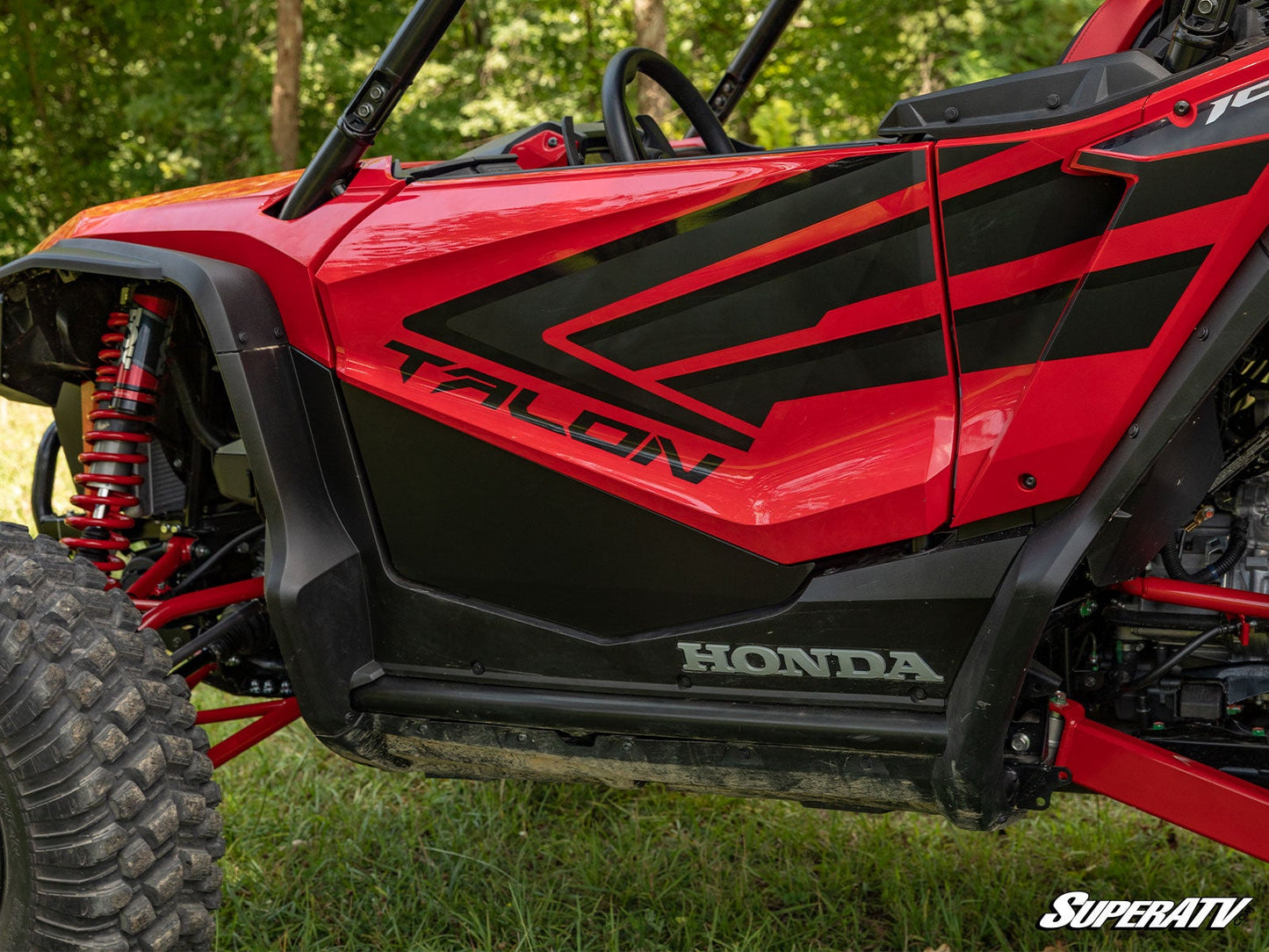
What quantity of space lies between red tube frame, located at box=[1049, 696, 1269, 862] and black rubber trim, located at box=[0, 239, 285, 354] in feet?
4.79

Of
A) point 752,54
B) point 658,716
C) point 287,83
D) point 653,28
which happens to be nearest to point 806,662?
point 658,716

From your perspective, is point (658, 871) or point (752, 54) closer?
point (658, 871)

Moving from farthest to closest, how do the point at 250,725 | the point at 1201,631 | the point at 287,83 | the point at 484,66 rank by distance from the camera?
the point at 484,66 < the point at 287,83 < the point at 250,725 < the point at 1201,631

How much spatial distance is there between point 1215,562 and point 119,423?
6.55 feet

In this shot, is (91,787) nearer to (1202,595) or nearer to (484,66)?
(1202,595)

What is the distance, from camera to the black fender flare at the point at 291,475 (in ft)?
6.74

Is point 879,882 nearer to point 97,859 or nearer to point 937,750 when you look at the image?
point 937,750

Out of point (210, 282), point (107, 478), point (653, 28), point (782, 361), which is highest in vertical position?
point (653, 28)

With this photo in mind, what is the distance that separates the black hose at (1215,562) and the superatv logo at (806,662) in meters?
0.45

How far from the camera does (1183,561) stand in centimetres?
199

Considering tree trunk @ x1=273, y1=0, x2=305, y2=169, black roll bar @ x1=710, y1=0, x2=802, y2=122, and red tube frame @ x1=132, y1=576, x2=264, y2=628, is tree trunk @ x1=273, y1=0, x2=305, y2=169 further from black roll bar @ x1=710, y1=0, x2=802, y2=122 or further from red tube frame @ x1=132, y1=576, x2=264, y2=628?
red tube frame @ x1=132, y1=576, x2=264, y2=628

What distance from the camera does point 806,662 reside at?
1.89 metres

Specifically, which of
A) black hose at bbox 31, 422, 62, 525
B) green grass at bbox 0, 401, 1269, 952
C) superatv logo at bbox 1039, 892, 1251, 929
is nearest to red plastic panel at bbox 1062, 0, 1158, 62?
superatv logo at bbox 1039, 892, 1251, 929

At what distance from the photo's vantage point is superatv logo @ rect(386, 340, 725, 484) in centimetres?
193
